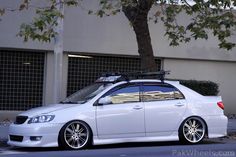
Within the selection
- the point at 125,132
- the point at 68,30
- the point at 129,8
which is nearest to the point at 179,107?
the point at 125,132

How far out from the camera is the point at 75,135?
11.8 m

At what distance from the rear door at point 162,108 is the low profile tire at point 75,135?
138 cm

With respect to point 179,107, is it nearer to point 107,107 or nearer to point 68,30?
point 107,107

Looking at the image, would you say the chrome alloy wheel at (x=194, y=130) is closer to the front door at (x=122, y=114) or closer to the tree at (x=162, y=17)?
the front door at (x=122, y=114)

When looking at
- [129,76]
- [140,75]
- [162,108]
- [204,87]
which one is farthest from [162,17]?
[204,87]

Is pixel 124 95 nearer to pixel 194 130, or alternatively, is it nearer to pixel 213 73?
pixel 194 130

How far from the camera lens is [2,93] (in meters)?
19.6

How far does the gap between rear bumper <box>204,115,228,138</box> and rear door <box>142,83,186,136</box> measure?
0.70 meters

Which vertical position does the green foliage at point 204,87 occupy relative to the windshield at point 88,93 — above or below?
above

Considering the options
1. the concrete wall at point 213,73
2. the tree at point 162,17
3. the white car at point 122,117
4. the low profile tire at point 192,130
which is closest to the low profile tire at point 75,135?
the white car at point 122,117

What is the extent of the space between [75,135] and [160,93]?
2250 mm

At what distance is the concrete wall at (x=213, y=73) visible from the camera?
21.5 metres

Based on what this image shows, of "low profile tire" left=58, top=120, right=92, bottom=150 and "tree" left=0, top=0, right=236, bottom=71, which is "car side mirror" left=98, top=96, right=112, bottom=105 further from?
"tree" left=0, top=0, right=236, bottom=71

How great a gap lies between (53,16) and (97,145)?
3.14m
